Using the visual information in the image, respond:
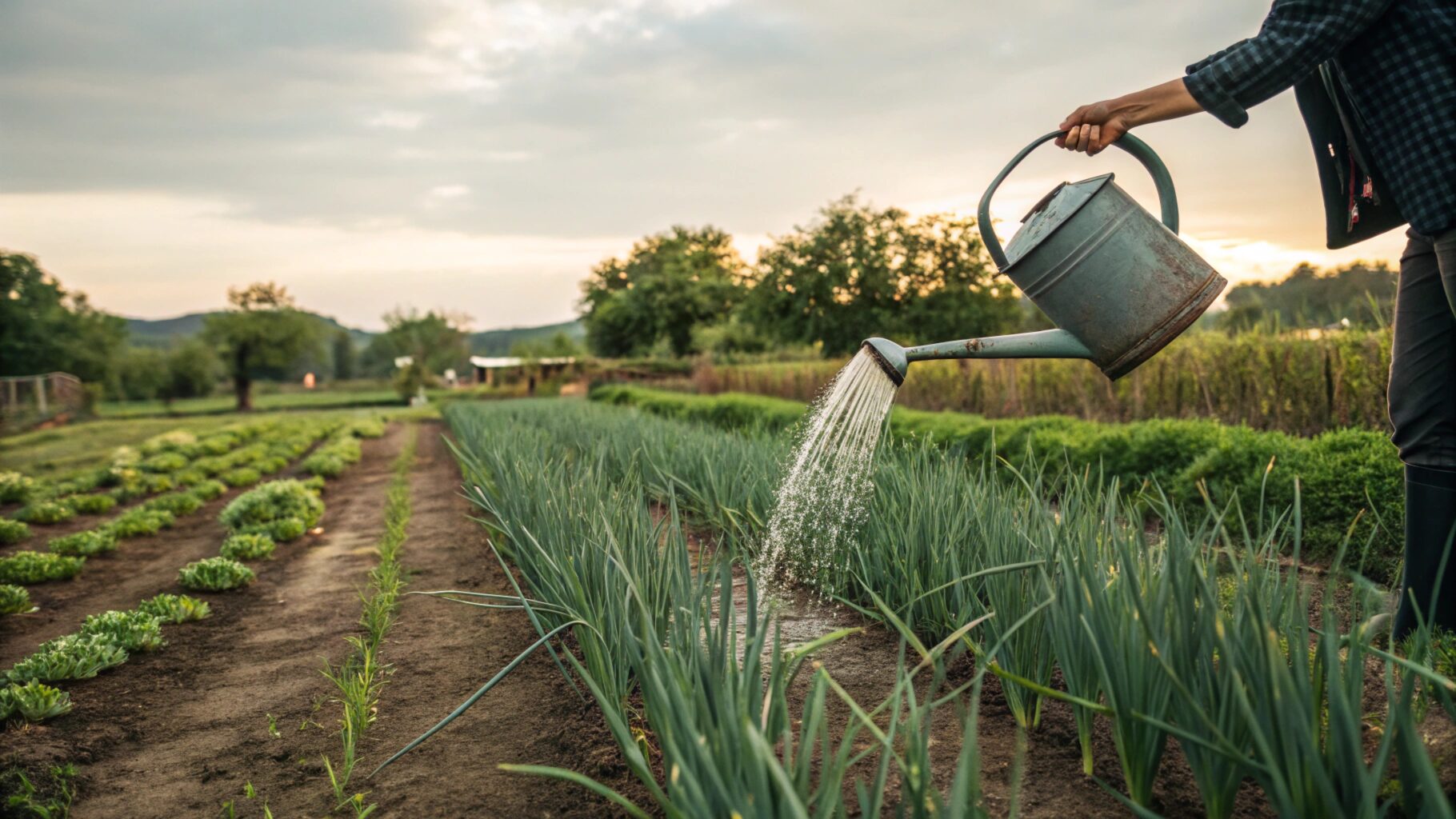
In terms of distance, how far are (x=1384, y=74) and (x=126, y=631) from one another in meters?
4.22

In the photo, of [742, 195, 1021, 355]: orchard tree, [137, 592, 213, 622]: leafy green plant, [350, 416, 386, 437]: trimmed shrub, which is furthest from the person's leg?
[742, 195, 1021, 355]: orchard tree

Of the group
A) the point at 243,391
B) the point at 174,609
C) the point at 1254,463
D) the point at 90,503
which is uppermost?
the point at 243,391

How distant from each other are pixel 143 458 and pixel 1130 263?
14283 millimetres

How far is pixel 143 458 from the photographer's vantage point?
12.9m

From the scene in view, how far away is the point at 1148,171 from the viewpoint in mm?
2340

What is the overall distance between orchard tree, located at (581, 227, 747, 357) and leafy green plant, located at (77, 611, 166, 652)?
124ft

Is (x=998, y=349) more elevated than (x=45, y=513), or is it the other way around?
(x=998, y=349)

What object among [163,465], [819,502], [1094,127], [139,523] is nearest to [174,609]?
[819,502]

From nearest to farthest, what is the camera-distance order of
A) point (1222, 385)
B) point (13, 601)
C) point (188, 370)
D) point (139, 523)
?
point (13, 601) < point (139, 523) < point (1222, 385) < point (188, 370)

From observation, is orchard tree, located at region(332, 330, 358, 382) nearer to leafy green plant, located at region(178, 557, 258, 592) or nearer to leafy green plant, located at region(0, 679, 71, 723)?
leafy green plant, located at region(178, 557, 258, 592)

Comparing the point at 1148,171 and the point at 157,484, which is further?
the point at 157,484

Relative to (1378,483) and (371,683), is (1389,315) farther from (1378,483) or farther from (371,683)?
(371,683)

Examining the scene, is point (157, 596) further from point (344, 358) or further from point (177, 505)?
point (344, 358)

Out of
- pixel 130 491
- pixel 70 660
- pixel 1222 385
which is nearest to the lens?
pixel 70 660
